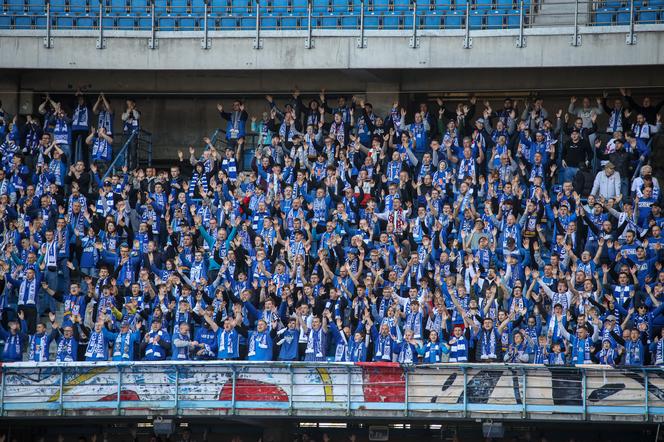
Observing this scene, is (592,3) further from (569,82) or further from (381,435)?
(381,435)

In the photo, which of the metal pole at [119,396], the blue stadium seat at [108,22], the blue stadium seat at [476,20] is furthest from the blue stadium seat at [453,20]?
the metal pole at [119,396]

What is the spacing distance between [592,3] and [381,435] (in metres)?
10.6

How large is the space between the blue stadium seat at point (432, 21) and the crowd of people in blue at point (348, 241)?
82.2 inches

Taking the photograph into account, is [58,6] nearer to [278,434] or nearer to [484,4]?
[484,4]

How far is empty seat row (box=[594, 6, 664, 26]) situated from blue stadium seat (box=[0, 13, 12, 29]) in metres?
12.8

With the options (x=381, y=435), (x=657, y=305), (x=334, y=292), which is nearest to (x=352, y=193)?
(x=334, y=292)

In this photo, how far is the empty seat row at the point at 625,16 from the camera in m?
27.1

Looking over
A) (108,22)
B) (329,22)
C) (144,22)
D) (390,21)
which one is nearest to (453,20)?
(390,21)

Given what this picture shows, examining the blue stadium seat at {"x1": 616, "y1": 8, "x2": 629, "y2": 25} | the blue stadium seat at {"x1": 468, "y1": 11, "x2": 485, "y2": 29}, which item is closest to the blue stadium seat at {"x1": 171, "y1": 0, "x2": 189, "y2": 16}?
the blue stadium seat at {"x1": 468, "y1": 11, "x2": 485, "y2": 29}

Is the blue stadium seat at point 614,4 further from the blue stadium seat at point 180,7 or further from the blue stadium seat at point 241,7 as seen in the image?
the blue stadium seat at point 180,7

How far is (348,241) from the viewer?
81.7ft

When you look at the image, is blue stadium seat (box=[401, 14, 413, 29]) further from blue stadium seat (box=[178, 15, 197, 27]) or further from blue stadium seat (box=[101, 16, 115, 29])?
blue stadium seat (box=[101, 16, 115, 29])

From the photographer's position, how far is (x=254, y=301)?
23.4 m

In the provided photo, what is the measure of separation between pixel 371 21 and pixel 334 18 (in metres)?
0.84
